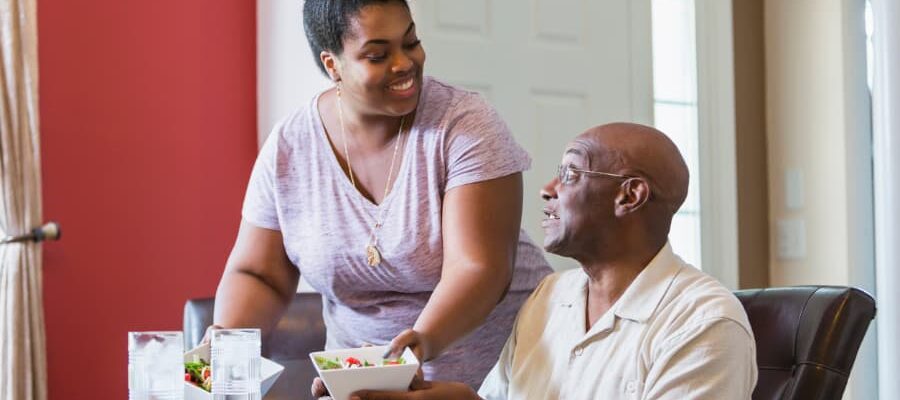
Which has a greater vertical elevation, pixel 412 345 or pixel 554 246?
pixel 554 246

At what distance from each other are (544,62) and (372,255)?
6.30 feet

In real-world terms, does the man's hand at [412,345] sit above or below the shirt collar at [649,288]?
below

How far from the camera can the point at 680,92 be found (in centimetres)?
427

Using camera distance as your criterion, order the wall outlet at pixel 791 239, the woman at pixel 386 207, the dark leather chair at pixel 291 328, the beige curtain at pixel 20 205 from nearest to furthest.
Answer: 1. the woman at pixel 386 207
2. the dark leather chair at pixel 291 328
3. the beige curtain at pixel 20 205
4. the wall outlet at pixel 791 239

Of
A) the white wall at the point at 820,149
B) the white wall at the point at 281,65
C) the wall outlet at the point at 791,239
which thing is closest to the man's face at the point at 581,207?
the white wall at the point at 281,65

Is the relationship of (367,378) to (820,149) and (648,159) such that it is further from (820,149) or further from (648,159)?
(820,149)

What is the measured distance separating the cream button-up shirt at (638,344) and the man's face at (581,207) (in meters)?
0.09

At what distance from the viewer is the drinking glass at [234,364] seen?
147 centimetres

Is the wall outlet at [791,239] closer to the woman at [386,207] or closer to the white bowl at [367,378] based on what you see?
the woman at [386,207]

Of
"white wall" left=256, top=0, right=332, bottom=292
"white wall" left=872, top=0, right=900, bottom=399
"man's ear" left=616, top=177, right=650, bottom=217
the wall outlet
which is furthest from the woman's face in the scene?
the wall outlet

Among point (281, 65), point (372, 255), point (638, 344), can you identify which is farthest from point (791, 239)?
point (638, 344)

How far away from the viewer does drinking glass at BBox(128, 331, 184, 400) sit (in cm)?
145

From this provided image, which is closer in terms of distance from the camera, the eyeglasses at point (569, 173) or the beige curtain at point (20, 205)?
the eyeglasses at point (569, 173)

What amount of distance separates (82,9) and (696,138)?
2056 millimetres
